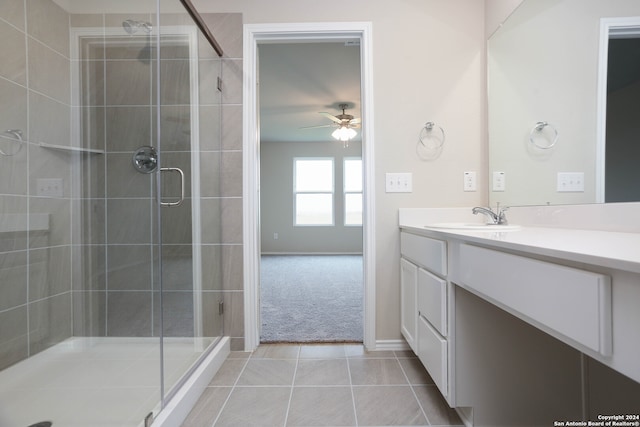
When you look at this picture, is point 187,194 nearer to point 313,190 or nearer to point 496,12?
point 496,12

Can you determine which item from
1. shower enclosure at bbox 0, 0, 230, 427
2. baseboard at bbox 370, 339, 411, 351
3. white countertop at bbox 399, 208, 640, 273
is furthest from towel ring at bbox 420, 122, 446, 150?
shower enclosure at bbox 0, 0, 230, 427

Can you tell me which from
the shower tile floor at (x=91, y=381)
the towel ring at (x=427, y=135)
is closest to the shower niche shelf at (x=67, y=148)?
the shower tile floor at (x=91, y=381)

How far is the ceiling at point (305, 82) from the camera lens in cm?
297

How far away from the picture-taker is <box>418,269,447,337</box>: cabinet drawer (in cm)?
123

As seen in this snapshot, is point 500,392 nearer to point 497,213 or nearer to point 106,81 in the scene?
point 497,213

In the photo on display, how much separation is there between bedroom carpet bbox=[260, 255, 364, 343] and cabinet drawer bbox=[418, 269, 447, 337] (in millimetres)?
796

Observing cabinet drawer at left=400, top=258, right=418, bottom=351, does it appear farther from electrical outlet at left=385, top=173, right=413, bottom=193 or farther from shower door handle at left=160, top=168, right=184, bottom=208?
shower door handle at left=160, top=168, right=184, bottom=208

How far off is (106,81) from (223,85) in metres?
0.63

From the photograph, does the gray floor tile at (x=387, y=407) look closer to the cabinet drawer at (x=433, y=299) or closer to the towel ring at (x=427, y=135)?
the cabinet drawer at (x=433, y=299)

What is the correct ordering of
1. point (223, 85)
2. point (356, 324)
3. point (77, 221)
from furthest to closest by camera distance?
point (356, 324)
point (223, 85)
point (77, 221)

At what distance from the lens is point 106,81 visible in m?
1.59

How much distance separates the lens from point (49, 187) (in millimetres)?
1413

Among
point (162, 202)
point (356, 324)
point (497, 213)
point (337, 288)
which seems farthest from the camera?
point (337, 288)

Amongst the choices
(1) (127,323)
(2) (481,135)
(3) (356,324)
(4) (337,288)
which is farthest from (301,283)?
(2) (481,135)
